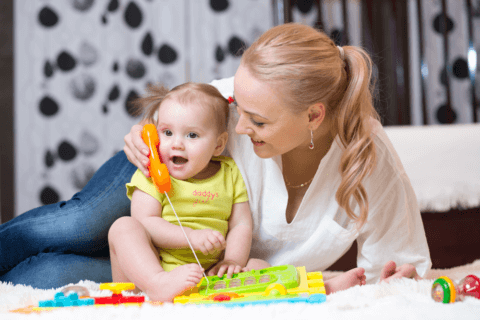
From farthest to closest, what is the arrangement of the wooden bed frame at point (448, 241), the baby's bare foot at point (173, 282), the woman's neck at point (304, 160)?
the wooden bed frame at point (448, 241), the woman's neck at point (304, 160), the baby's bare foot at point (173, 282)

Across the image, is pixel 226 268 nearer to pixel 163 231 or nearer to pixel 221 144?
pixel 163 231

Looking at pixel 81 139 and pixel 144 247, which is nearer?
pixel 144 247

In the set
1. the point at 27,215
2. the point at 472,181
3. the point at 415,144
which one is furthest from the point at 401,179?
the point at 27,215

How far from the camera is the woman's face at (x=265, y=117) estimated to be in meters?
0.87

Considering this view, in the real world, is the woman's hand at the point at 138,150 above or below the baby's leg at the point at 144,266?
above

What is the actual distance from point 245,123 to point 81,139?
6.84 ft

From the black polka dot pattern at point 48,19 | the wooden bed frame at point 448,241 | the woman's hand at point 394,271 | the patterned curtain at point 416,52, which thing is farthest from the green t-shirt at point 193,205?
the black polka dot pattern at point 48,19

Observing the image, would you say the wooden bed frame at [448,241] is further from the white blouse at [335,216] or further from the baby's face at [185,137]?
the baby's face at [185,137]

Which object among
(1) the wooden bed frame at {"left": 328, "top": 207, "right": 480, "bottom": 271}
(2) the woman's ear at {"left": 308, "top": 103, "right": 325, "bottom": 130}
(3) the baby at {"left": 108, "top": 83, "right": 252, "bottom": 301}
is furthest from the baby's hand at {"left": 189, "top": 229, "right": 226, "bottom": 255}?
(1) the wooden bed frame at {"left": 328, "top": 207, "right": 480, "bottom": 271}

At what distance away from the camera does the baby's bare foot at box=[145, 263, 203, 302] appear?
2.40 feet

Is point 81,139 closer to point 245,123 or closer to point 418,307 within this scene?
point 245,123

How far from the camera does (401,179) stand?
1.05 meters

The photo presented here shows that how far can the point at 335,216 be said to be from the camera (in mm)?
1077

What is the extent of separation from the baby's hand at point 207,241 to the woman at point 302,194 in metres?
0.21
